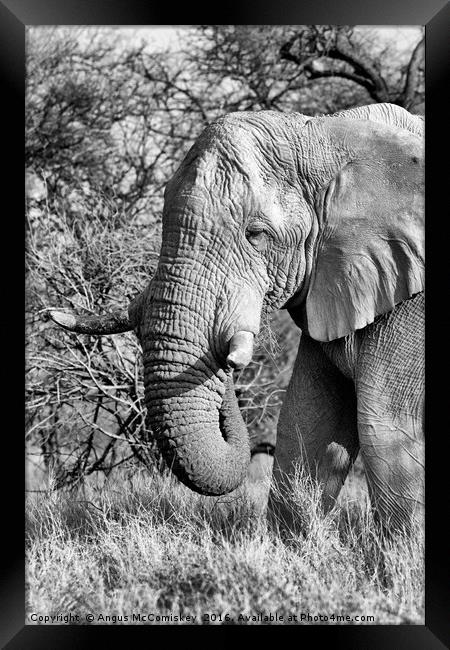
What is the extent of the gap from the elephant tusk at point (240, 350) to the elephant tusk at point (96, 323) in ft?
2.33

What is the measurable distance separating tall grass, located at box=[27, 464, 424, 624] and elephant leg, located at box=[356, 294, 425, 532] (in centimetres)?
21

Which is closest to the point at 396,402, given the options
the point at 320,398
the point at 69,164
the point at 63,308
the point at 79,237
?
the point at 320,398

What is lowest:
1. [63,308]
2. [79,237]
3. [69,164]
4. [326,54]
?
[63,308]

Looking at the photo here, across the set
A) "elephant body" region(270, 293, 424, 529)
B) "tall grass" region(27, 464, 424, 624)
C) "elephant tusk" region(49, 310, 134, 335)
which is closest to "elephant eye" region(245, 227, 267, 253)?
"elephant body" region(270, 293, 424, 529)

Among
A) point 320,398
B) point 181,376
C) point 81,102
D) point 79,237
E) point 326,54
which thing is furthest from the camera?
point 326,54

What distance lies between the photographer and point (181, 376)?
395cm

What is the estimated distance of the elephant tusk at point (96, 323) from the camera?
14.8 feet

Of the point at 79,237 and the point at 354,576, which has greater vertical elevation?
the point at 79,237

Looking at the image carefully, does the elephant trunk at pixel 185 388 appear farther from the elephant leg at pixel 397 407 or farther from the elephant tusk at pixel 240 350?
the elephant leg at pixel 397 407

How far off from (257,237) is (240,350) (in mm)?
524

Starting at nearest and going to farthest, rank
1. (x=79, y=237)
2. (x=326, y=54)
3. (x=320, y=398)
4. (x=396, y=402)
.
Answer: (x=396, y=402)
(x=320, y=398)
(x=79, y=237)
(x=326, y=54)

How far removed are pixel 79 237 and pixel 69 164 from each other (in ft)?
3.78
